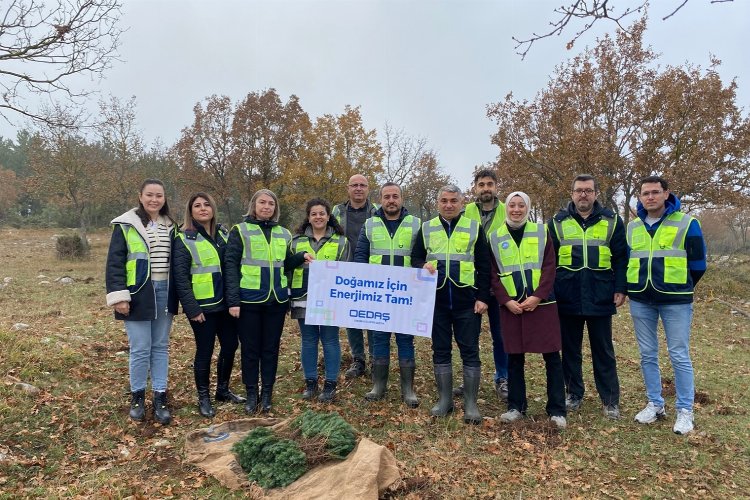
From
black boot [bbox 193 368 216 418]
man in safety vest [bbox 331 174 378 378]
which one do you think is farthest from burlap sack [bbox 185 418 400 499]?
man in safety vest [bbox 331 174 378 378]

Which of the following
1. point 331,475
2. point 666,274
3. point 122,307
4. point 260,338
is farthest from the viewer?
point 260,338

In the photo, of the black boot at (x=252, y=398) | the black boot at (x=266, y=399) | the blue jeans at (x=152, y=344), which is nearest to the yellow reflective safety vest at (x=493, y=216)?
the black boot at (x=266, y=399)

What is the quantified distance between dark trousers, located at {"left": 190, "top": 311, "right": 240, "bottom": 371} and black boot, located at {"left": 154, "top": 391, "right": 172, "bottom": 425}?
446 millimetres

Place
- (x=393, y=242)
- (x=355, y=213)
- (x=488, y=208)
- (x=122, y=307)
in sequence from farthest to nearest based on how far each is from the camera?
(x=355, y=213), (x=488, y=208), (x=393, y=242), (x=122, y=307)

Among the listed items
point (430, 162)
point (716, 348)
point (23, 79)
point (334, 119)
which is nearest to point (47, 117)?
point (23, 79)

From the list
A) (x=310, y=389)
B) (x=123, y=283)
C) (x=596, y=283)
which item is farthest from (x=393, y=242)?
(x=123, y=283)

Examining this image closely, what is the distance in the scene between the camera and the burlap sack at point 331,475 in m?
3.60

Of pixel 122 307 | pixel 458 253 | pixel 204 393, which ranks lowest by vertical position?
pixel 204 393

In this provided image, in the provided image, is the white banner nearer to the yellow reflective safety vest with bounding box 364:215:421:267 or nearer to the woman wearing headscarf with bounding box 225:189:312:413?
the yellow reflective safety vest with bounding box 364:215:421:267

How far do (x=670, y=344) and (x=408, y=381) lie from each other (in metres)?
2.85

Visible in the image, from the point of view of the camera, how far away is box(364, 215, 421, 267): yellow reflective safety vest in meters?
5.52

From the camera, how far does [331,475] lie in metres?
3.72

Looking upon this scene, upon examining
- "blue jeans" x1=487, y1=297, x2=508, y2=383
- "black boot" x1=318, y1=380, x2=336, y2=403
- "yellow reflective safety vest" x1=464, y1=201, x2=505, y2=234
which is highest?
"yellow reflective safety vest" x1=464, y1=201, x2=505, y2=234

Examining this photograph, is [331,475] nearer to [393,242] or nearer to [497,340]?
[393,242]
